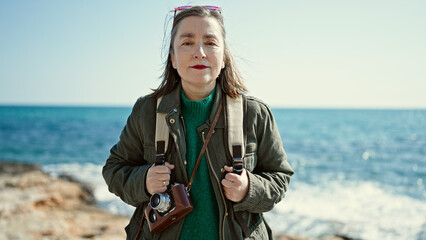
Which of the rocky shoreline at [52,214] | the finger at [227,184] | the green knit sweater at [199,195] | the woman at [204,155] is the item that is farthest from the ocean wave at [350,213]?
Answer: the finger at [227,184]

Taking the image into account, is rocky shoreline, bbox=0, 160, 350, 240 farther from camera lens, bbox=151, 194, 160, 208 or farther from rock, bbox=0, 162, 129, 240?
camera lens, bbox=151, 194, 160, 208

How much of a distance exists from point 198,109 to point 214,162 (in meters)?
0.33

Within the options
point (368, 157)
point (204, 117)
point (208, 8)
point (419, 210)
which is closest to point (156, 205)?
point (204, 117)

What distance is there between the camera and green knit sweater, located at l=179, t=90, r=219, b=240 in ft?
6.68

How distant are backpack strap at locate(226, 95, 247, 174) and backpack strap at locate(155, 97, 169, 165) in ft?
1.12

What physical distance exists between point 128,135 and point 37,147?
2492 cm

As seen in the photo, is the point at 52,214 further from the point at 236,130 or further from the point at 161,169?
the point at 236,130

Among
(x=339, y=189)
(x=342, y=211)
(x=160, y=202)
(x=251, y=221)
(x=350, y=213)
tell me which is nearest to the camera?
(x=160, y=202)

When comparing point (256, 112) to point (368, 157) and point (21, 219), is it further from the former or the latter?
point (368, 157)

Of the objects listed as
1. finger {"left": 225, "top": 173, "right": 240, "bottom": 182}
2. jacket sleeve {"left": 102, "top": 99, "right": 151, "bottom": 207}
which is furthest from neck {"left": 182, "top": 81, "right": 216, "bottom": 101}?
finger {"left": 225, "top": 173, "right": 240, "bottom": 182}

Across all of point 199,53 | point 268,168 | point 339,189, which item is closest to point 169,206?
point 268,168

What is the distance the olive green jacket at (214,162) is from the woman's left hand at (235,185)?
0.09 ft

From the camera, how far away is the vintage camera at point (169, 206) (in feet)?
6.36

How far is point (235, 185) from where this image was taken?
1.95 metres
